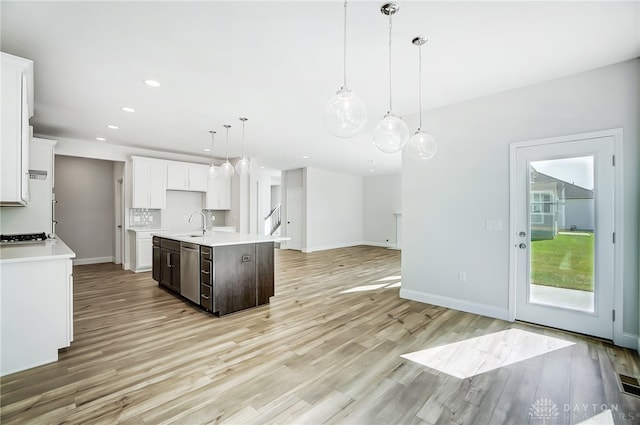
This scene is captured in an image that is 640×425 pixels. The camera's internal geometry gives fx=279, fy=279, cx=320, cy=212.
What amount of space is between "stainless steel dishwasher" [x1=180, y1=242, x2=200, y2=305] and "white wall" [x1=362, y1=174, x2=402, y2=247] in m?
7.39

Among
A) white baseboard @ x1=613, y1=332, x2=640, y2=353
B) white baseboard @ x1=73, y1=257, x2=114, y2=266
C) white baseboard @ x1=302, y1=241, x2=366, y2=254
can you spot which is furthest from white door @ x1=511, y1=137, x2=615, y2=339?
white baseboard @ x1=73, y1=257, x2=114, y2=266

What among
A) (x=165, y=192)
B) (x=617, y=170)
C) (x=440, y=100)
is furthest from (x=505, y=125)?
(x=165, y=192)

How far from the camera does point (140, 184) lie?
616 cm

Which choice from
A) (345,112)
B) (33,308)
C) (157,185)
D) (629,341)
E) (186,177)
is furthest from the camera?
(186,177)

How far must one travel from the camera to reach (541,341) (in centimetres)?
285

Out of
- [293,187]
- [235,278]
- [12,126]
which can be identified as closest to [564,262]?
[235,278]

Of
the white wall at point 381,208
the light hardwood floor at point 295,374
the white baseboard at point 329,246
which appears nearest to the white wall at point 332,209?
the white baseboard at point 329,246

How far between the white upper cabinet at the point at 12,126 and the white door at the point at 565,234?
16.4ft

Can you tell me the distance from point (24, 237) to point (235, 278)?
354 centimetres

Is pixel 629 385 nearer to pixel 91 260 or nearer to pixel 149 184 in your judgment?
pixel 149 184

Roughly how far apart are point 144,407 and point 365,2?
126 inches

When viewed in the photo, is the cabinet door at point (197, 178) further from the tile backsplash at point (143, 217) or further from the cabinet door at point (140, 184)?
the tile backsplash at point (143, 217)

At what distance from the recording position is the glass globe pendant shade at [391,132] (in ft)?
7.61

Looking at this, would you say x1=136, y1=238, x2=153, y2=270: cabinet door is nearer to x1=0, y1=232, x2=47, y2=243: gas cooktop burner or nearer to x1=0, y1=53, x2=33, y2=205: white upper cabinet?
x1=0, y1=232, x2=47, y2=243: gas cooktop burner
